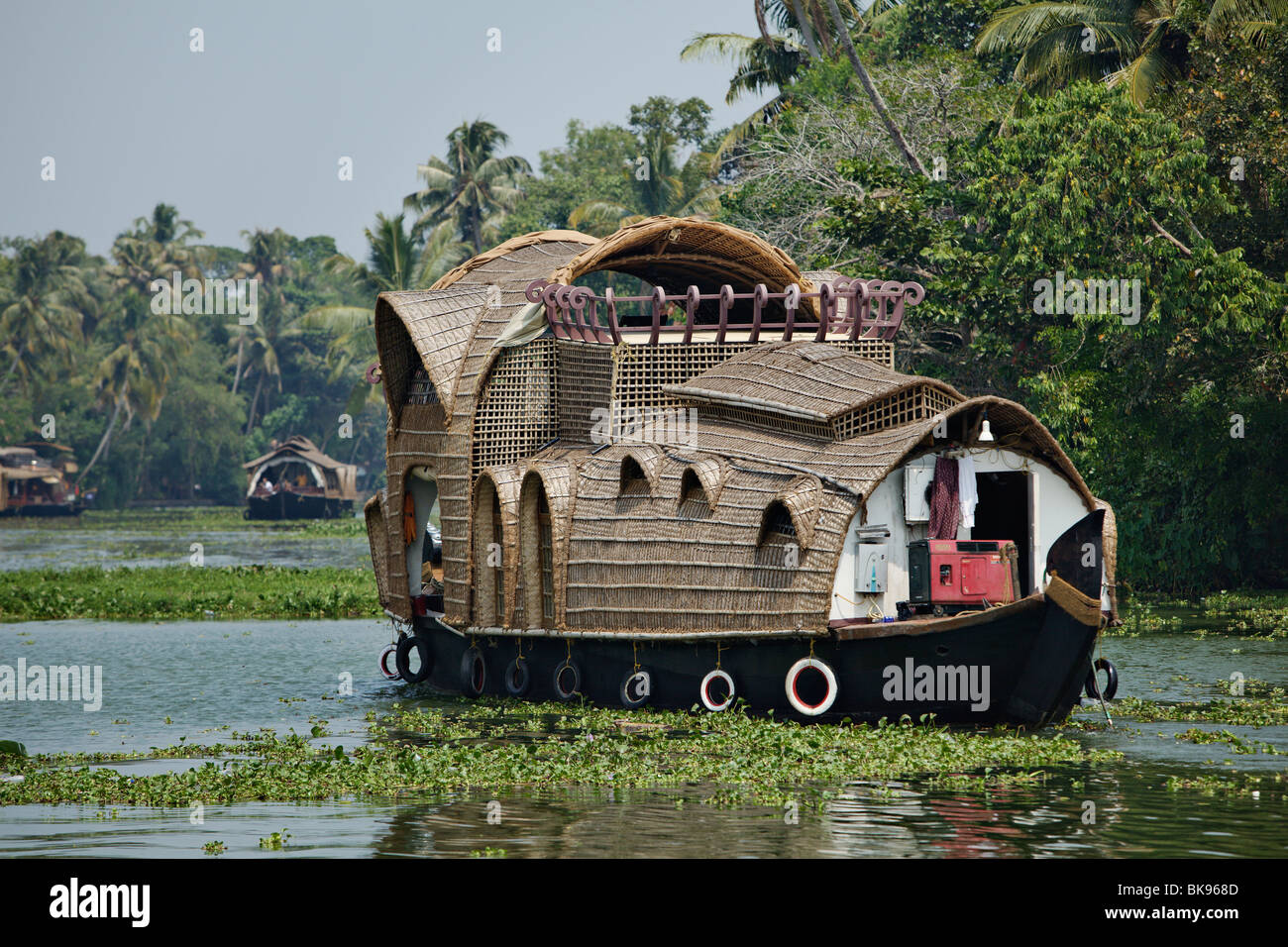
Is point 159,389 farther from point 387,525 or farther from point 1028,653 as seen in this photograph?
point 1028,653

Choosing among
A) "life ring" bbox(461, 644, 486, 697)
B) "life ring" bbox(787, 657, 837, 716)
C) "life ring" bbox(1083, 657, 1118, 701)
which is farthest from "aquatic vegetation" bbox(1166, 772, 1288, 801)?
"life ring" bbox(461, 644, 486, 697)

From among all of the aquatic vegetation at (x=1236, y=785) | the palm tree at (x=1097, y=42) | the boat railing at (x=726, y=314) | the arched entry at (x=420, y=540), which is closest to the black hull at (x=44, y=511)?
the palm tree at (x=1097, y=42)

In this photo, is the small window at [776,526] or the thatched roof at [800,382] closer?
the small window at [776,526]

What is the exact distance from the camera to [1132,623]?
21000 millimetres

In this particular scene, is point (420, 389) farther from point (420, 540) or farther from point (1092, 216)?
point (1092, 216)

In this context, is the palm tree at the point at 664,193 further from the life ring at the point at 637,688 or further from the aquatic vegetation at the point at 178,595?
the life ring at the point at 637,688

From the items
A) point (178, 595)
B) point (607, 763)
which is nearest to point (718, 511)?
point (607, 763)

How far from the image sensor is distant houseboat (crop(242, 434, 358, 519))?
59.7 metres

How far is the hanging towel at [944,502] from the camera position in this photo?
12.7m

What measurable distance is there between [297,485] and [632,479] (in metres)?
51.0

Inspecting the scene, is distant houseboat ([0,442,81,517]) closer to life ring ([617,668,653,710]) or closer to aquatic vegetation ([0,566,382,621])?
aquatic vegetation ([0,566,382,621])

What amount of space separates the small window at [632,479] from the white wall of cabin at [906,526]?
2.19 meters

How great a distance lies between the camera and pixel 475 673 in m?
15.6

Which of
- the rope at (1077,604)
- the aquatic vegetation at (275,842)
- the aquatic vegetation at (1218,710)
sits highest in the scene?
the rope at (1077,604)
